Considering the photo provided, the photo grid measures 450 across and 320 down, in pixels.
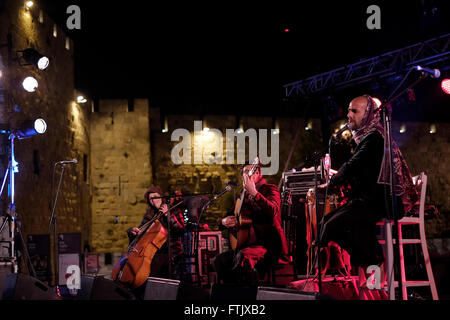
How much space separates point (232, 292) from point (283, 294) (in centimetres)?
39

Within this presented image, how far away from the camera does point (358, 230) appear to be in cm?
370

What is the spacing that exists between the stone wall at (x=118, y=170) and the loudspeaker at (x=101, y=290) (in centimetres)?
1044

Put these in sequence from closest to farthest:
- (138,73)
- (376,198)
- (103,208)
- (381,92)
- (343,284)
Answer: (376,198)
(343,284)
(381,92)
(103,208)
(138,73)

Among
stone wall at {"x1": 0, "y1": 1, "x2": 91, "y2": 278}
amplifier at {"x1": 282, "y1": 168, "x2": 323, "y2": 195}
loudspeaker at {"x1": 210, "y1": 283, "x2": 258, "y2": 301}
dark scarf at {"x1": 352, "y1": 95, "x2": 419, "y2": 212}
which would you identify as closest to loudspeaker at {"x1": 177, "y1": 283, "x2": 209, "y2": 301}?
loudspeaker at {"x1": 210, "y1": 283, "x2": 258, "y2": 301}

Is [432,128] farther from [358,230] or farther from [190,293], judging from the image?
[190,293]

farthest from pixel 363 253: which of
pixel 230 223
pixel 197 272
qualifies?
pixel 197 272

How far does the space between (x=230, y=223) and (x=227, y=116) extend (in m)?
10.9

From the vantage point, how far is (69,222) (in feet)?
39.1

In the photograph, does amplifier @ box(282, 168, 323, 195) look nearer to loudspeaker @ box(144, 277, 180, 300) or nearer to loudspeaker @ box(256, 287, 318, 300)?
loudspeaker @ box(144, 277, 180, 300)

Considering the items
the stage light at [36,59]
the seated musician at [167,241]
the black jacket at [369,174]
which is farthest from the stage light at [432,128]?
the black jacket at [369,174]

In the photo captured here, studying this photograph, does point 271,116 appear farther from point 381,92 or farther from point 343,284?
point 343,284

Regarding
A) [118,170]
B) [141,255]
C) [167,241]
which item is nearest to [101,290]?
[141,255]

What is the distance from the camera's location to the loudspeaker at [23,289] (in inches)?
133
